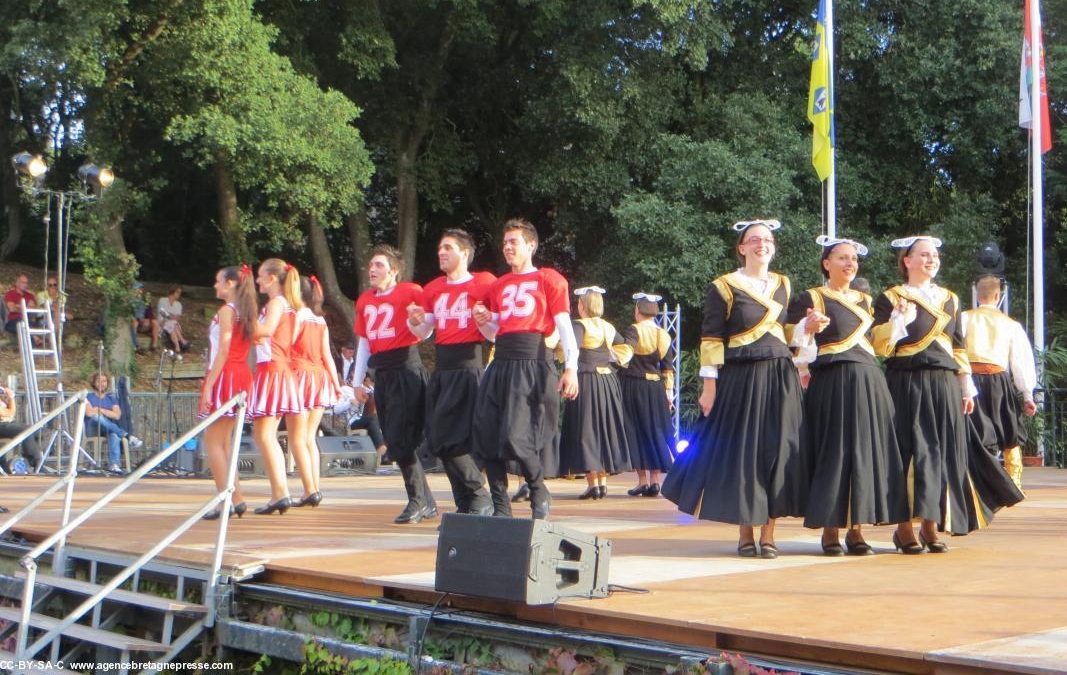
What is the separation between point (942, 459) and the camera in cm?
664

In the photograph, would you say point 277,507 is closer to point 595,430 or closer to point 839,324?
point 595,430

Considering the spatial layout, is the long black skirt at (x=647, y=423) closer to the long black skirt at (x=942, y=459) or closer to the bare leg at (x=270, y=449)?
the bare leg at (x=270, y=449)

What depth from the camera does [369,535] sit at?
764 cm

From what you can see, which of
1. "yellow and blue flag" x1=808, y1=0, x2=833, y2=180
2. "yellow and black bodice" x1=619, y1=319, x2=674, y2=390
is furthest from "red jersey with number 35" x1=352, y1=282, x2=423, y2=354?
"yellow and blue flag" x1=808, y1=0, x2=833, y2=180

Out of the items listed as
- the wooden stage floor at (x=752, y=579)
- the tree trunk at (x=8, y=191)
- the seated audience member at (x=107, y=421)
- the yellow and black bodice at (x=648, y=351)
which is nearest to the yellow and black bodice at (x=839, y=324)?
the wooden stage floor at (x=752, y=579)

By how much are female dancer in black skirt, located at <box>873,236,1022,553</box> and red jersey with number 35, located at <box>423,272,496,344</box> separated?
2.29 metres

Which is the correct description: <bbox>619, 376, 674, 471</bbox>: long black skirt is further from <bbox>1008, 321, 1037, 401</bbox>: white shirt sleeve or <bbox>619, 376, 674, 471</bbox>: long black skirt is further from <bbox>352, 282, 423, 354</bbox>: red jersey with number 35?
<bbox>352, 282, 423, 354</bbox>: red jersey with number 35

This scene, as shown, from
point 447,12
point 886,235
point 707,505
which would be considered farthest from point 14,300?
point 707,505

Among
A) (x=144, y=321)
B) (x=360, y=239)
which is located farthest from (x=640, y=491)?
(x=144, y=321)

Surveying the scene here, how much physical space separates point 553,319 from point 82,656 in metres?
3.04

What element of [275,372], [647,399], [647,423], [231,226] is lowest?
[647,423]

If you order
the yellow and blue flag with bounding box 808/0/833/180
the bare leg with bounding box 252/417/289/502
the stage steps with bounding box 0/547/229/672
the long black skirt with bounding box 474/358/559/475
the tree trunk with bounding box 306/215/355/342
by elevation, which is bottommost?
the stage steps with bounding box 0/547/229/672

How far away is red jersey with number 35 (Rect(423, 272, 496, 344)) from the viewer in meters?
7.63

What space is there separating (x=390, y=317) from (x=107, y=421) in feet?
27.6
